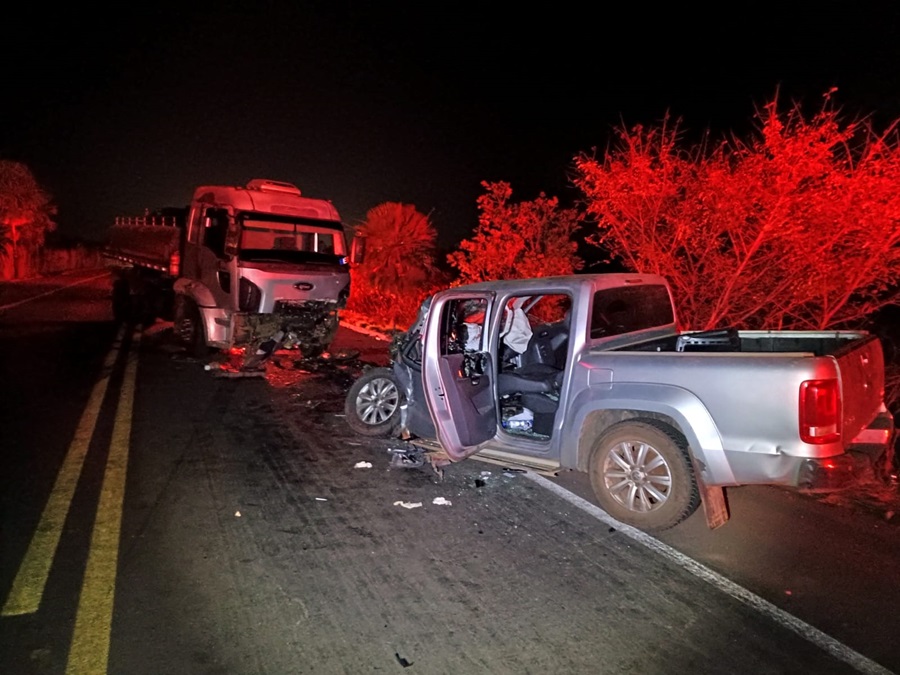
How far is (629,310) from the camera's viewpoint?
5.53 m

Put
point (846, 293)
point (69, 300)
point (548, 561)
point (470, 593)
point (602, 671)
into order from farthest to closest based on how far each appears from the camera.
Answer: point (69, 300) → point (846, 293) → point (548, 561) → point (470, 593) → point (602, 671)

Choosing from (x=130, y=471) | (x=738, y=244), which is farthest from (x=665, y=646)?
(x=738, y=244)

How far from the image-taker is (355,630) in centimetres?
332

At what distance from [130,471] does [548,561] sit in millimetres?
3888

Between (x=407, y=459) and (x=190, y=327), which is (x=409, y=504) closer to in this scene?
(x=407, y=459)

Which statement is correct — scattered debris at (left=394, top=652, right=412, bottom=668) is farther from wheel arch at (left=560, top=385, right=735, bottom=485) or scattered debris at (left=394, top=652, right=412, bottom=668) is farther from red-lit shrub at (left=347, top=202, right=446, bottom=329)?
red-lit shrub at (left=347, top=202, right=446, bottom=329)

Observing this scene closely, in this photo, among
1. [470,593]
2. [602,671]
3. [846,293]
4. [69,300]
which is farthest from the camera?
[69,300]

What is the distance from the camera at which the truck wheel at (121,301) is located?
1666cm

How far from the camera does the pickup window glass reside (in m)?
5.13

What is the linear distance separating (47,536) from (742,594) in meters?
4.57

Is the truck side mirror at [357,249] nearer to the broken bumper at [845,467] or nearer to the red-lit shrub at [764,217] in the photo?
the red-lit shrub at [764,217]

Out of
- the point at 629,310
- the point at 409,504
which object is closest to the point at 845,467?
the point at 629,310

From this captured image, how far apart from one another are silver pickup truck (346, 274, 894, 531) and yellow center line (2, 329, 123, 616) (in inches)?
115

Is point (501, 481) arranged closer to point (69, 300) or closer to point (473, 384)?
point (473, 384)
